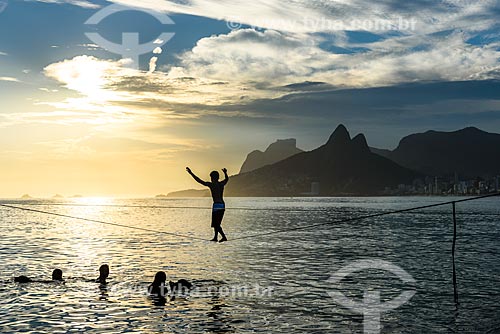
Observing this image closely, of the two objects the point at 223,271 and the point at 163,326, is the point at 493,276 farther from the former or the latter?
the point at 163,326

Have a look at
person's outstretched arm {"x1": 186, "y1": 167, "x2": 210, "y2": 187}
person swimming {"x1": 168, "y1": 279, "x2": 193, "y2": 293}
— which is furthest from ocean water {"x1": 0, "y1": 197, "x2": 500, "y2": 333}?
person's outstretched arm {"x1": 186, "y1": 167, "x2": 210, "y2": 187}

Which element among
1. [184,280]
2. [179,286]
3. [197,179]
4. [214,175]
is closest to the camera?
[197,179]

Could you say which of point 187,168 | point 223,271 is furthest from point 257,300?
point 223,271

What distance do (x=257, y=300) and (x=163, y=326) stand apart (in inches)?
295

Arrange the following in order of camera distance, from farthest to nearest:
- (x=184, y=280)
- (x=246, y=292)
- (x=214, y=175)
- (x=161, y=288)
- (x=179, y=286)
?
1. (x=184, y=280)
2. (x=179, y=286)
3. (x=246, y=292)
4. (x=161, y=288)
5. (x=214, y=175)

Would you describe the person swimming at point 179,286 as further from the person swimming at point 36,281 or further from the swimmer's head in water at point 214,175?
the swimmer's head in water at point 214,175

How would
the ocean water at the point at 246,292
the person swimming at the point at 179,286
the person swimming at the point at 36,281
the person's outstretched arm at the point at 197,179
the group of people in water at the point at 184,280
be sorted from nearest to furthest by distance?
1. the person's outstretched arm at the point at 197,179
2. the ocean water at the point at 246,292
3. the group of people in water at the point at 184,280
4. the person swimming at the point at 179,286
5. the person swimming at the point at 36,281

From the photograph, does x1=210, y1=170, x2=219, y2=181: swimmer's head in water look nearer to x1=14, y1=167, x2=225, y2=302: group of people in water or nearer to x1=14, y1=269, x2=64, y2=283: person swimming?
x1=14, y1=167, x2=225, y2=302: group of people in water

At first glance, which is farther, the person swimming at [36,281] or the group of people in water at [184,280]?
the person swimming at [36,281]

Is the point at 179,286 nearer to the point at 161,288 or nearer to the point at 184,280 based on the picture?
the point at 184,280

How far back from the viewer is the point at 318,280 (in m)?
38.4

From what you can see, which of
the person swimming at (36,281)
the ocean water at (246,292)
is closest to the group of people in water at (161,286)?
the person swimming at (36,281)

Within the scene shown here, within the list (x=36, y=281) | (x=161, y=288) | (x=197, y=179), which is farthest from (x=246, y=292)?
(x=36, y=281)

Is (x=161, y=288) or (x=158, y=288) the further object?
(x=161, y=288)
